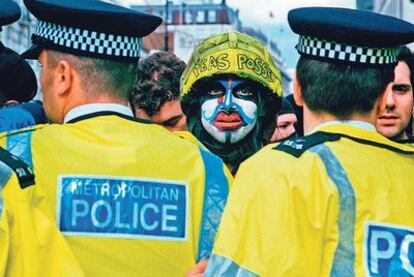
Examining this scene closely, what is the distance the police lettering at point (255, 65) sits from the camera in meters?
4.14

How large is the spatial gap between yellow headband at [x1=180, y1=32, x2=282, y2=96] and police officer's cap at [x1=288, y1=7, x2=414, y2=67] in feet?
4.19

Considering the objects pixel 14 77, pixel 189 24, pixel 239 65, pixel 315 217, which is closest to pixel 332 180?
pixel 315 217

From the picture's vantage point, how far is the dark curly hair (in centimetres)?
462

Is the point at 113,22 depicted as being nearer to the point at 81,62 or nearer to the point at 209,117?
the point at 81,62

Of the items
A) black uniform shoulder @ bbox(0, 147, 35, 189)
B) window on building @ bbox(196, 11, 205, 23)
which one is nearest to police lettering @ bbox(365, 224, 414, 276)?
black uniform shoulder @ bbox(0, 147, 35, 189)

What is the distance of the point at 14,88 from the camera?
426 cm

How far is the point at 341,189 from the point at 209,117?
1.60 meters

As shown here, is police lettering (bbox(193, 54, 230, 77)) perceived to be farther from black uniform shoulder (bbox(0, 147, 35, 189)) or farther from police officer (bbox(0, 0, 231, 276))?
black uniform shoulder (bbox(0, 147, 35, 189))

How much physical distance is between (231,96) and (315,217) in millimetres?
1654

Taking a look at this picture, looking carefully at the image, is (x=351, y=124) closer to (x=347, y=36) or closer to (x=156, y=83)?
(x=347, y=36)

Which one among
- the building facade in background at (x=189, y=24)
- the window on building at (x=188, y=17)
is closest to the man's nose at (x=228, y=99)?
the building facade in background at (x=189, y=24)

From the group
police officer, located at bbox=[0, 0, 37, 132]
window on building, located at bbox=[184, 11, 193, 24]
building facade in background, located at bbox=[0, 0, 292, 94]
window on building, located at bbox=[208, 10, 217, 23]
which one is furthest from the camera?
window on building, located at bbox=[184, 11, 193, 24]

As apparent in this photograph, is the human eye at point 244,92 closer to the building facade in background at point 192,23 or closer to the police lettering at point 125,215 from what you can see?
the police lettering at point 125,215

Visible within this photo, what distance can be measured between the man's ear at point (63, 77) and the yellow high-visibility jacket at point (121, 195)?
134mm
